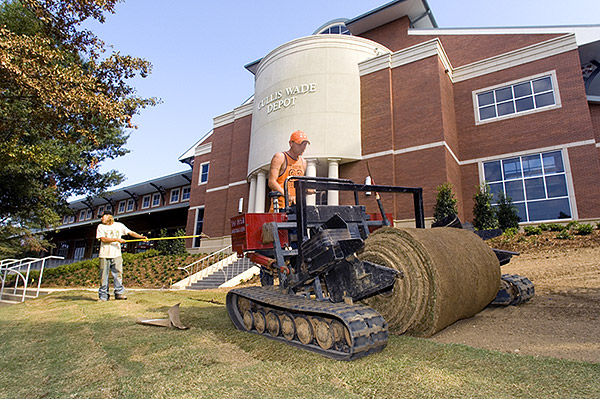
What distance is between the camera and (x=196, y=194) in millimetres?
28062

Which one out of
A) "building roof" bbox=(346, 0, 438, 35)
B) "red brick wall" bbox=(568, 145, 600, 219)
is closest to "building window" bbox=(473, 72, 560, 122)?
"red brick wall" bbox=(568, 145, 600, 219)

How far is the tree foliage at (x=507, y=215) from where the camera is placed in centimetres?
1482

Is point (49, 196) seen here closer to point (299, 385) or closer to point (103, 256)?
point (103, 256)

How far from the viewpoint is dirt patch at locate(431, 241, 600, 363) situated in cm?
310

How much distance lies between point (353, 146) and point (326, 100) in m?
3.16

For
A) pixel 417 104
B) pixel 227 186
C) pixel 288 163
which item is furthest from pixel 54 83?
pixel 227 186

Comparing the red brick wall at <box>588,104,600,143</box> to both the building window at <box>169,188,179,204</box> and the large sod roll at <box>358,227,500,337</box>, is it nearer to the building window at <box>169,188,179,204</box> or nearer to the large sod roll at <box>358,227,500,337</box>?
the large sod roll at <box>358,227,500,337</box>

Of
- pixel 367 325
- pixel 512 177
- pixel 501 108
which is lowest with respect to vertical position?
pixel 367 325

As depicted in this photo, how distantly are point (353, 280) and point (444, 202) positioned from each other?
13.6m

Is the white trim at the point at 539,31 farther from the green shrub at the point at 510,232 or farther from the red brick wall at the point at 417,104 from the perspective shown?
the green shrub at the point at 510,232

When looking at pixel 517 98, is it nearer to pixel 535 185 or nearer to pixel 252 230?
pixel 535 185

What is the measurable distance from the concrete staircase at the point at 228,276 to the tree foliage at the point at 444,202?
8.67m

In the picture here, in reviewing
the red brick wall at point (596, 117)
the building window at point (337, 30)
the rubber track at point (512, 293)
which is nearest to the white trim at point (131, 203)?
the building window at point (337, 30)

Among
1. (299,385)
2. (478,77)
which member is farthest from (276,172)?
(478,77)
